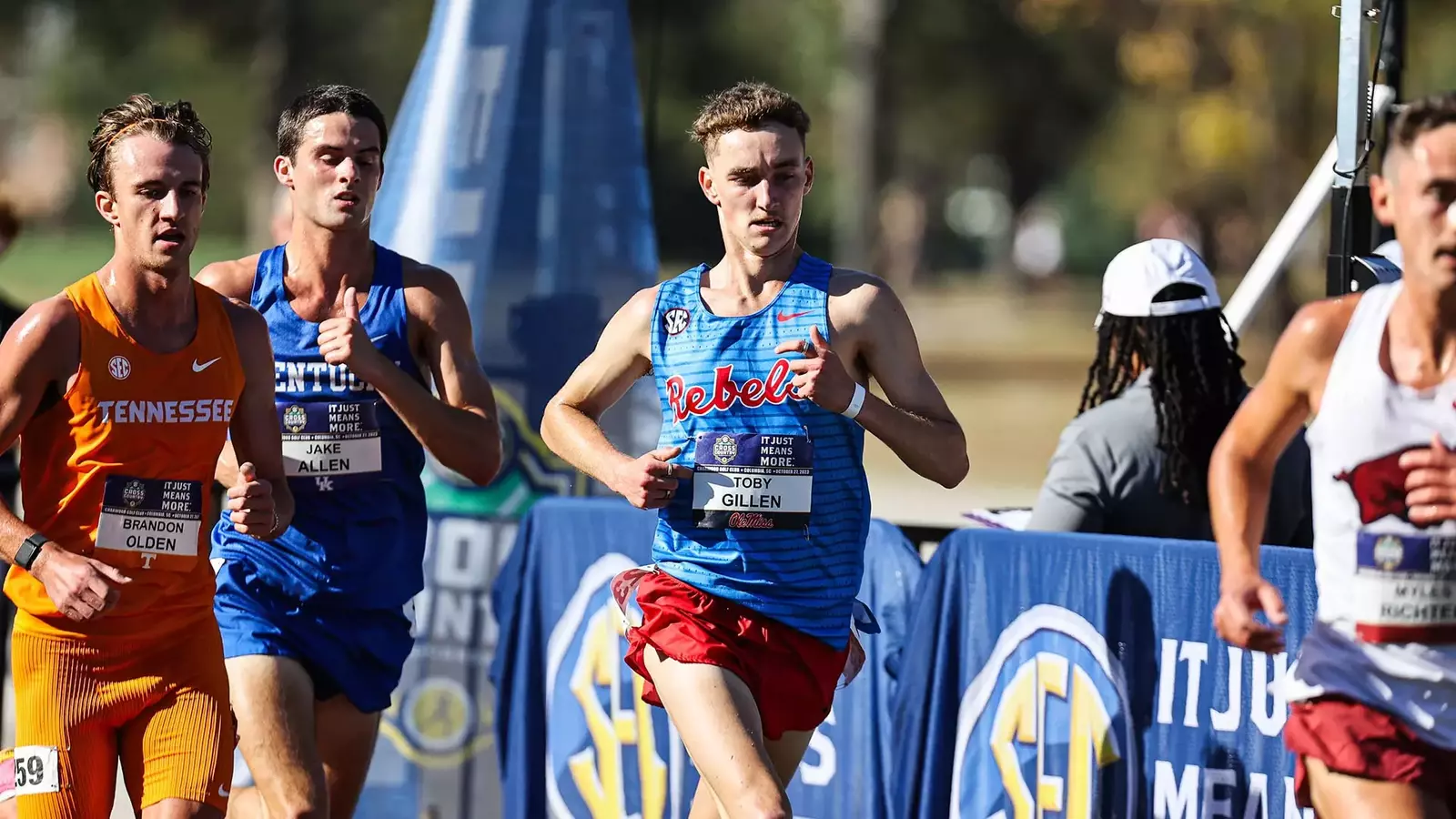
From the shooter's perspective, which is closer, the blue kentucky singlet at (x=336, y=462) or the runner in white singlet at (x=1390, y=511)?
the runner in white singlet at (x=1390, y=511)

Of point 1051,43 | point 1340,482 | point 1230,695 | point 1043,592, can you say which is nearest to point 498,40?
point 1043,592

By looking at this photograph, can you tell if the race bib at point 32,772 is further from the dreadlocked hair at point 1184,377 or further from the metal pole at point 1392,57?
the metal pole at point 1392,57

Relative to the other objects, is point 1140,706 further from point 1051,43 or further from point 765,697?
point 1051,43

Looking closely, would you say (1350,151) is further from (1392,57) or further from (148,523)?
(148,523)

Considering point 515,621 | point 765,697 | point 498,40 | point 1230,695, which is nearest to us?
point 765,697

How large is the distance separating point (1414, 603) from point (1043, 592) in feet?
5.91

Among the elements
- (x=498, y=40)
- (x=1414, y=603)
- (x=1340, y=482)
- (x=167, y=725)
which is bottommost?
(x=167, y=725)

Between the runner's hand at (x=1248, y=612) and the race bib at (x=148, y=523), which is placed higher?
the race bib at (x=148, y=523)

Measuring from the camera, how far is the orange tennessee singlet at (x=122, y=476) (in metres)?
4.19

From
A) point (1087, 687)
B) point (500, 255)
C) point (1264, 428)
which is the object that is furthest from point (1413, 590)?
point (500, 255)

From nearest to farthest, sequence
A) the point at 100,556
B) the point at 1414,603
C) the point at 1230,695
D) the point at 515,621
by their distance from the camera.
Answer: the point at 1414,603
the point at 100,556
the point at 1230,695
the point at 515,621

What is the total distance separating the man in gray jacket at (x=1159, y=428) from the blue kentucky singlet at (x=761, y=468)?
103 centimetres

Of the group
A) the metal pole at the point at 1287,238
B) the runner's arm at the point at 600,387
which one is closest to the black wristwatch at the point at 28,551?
the runner's arm at the point at 600,387

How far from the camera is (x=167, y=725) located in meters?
4.22
